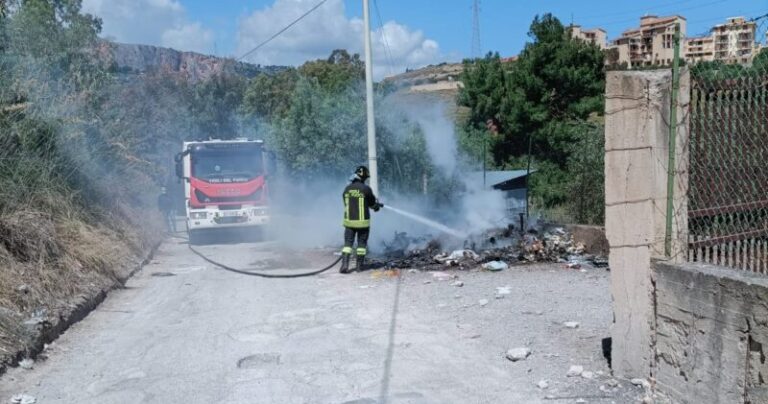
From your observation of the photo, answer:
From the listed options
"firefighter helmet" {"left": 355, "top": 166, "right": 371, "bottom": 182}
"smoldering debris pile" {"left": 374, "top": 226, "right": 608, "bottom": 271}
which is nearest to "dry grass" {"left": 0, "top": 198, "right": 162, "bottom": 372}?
"firefighter helmet" {"left": 355, "top": 166, "right": 371, "bottom": 182}

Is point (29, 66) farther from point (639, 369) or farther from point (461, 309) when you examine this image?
point (639, 369)

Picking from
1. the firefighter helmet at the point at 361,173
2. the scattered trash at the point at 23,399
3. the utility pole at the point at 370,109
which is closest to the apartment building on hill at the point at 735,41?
the scattered trash at the point at 23,399

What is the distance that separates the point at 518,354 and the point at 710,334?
178cm

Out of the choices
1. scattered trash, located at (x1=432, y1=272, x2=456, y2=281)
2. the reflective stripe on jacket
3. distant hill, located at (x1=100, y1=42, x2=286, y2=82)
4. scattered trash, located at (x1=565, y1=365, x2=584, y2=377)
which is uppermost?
distant hill, located at (x1=100, y1=42, x2=286, y2=82)

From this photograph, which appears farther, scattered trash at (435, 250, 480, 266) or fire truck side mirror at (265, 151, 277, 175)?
fire truck side mirror at (265, 151, 277, 175)

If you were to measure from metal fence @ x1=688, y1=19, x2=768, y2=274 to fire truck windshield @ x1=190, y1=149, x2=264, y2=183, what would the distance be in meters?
12.9

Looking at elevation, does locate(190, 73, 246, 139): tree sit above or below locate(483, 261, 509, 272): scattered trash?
above

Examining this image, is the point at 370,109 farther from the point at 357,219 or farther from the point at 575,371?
the point at 575,371

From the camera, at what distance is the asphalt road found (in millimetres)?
4902

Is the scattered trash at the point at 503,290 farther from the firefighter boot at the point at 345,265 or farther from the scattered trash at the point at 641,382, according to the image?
the scattered trash at the point at 641,382

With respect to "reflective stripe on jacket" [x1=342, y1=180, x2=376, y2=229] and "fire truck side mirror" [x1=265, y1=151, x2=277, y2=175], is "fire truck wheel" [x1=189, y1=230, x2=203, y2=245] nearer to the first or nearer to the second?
"fire truck side mirror" [x1=265, y1=151, x2=277, y2=175]

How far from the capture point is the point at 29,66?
12352 millimetres

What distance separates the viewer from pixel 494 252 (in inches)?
432

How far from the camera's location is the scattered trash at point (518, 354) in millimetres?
5488
